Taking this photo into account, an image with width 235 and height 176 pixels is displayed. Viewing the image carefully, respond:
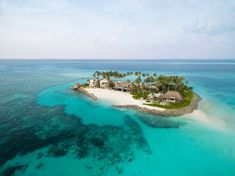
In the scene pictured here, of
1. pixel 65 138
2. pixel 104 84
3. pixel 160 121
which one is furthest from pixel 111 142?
pixel 104 84

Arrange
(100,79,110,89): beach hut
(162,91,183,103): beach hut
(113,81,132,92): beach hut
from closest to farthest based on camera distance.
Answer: (162,91,183,103): beach hut < (113,81,132,92): beach hut < (100,79,110,89): beach hut

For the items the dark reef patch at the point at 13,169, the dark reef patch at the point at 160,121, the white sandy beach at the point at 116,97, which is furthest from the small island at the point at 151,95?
the dark reef patch at the point at 13,169

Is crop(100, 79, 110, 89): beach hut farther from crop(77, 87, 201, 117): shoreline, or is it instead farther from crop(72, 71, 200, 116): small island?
crop(77, 87, 201, 117): shoreline

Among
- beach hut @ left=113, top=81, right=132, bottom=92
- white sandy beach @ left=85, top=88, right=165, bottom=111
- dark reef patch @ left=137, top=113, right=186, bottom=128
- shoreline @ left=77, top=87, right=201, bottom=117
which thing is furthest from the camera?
beach hut @ left=113, top=81, right=132, bottom=92

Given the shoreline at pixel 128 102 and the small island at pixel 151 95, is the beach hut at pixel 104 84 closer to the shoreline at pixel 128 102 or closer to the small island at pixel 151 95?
the small island at pixel 151 95

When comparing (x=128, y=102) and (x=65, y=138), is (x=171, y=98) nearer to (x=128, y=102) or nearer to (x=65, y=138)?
(x=128, y=102)

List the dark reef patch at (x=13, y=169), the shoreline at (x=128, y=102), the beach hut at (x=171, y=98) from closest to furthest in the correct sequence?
the dark reef patch at (x=13, y=169) < the shoreline at (x=128, y=102) < the beach hut at (x=171, y=98)

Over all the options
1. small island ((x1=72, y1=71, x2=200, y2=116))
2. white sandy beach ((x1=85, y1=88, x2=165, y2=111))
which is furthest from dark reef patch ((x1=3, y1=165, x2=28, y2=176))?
white sandy beach ((x1=85, y1=88, x2=165, y2=111))

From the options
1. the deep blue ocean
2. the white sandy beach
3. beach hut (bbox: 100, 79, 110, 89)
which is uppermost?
beach hut (bbox: 100, 79, 110, 89)

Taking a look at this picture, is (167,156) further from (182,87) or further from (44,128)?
(182,87)
